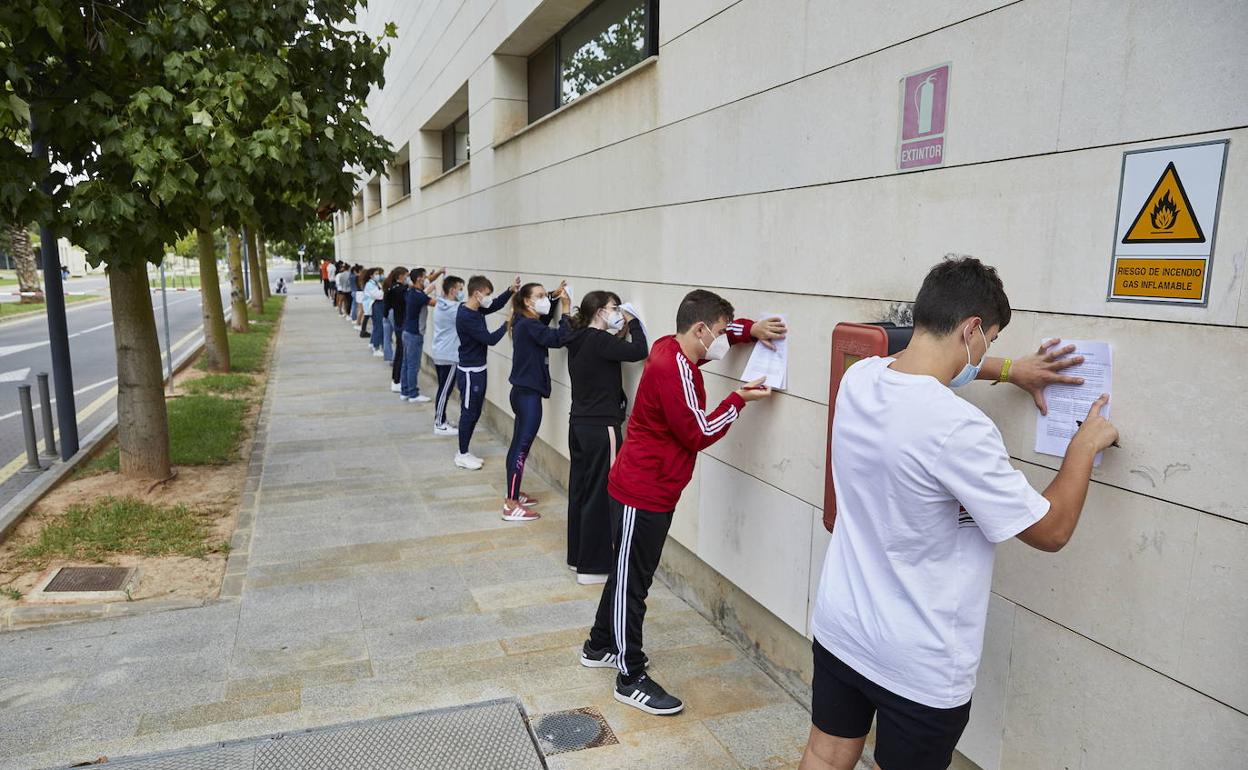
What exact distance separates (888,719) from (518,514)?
15.8 feet

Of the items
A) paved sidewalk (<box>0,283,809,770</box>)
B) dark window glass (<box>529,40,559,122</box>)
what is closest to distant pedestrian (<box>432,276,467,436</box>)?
dark window glass (<box>529,40,559,122</box>)

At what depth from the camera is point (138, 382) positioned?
736 cm

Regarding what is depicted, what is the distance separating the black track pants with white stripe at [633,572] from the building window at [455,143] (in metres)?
9.66

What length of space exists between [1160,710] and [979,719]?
2.51 ft

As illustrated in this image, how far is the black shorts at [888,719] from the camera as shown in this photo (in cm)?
219

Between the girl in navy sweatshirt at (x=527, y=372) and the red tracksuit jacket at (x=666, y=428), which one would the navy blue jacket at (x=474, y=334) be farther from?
the red tracksuit jacket at (x=666, y=428)

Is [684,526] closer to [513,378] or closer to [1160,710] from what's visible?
[513,378]

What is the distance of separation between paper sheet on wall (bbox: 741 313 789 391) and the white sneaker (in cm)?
482

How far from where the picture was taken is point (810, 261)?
3.87 metres

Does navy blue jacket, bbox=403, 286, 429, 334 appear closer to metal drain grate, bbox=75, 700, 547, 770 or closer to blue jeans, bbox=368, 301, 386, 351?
blue jeans, bbox=368, 301, 386, 351

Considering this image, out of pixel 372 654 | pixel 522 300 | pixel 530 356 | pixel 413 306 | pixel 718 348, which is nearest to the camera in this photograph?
pixel 718 348

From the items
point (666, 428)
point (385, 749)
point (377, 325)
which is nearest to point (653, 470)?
point (666, 428)

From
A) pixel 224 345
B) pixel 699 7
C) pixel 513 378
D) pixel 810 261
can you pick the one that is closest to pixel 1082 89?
pixel 810 261

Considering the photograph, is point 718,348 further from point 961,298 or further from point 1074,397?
point 961,298
